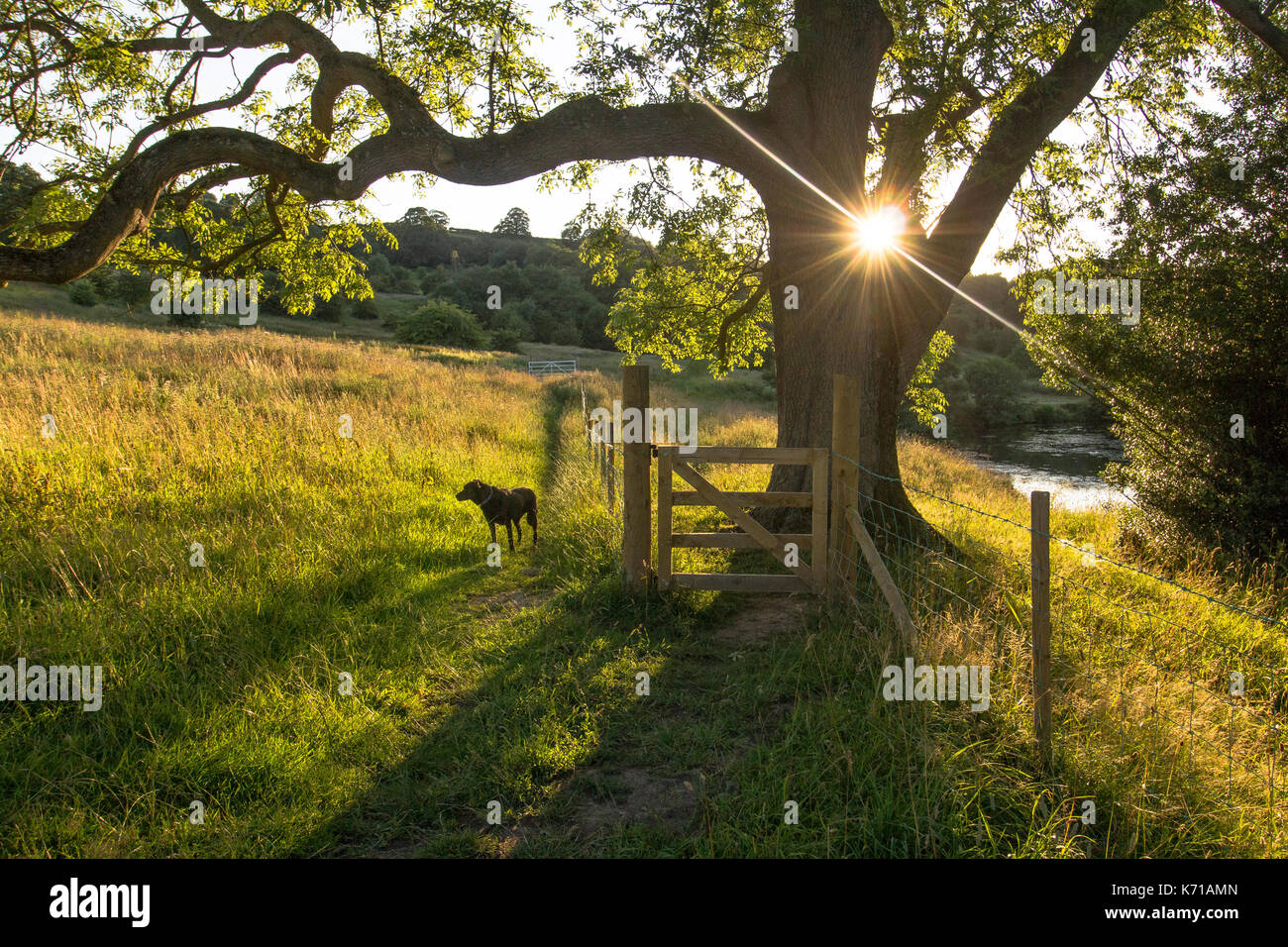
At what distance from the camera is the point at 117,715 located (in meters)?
4.18

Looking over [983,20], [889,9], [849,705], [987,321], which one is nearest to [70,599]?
[849,705]

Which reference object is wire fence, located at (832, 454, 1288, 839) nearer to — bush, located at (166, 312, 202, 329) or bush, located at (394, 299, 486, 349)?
bush, located at (166, 312, 202, 329)

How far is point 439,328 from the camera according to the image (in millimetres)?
55125

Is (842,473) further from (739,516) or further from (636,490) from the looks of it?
(636,490)

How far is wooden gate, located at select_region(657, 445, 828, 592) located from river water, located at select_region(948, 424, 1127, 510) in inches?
492

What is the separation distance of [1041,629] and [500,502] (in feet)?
19.3

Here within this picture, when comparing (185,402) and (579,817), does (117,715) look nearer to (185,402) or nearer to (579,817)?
(579,817)

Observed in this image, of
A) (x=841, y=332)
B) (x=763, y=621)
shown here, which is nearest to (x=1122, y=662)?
(x=763, y=621)

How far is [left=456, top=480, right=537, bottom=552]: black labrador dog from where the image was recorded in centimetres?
787

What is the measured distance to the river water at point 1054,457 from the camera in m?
21.9

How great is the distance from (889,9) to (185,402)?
12.6 metres

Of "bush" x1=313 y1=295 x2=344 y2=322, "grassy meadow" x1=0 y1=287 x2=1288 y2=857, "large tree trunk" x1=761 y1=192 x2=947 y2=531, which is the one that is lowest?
"grassy meadow" x1=0 y1=287 x2=1288 y2=857

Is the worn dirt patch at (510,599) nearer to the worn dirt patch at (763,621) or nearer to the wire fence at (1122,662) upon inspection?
the worn dirt patch at (763,621)

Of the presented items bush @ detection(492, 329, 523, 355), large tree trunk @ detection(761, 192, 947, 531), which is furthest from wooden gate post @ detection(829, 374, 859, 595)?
bush @ detection(492, 329, 523, 355)
